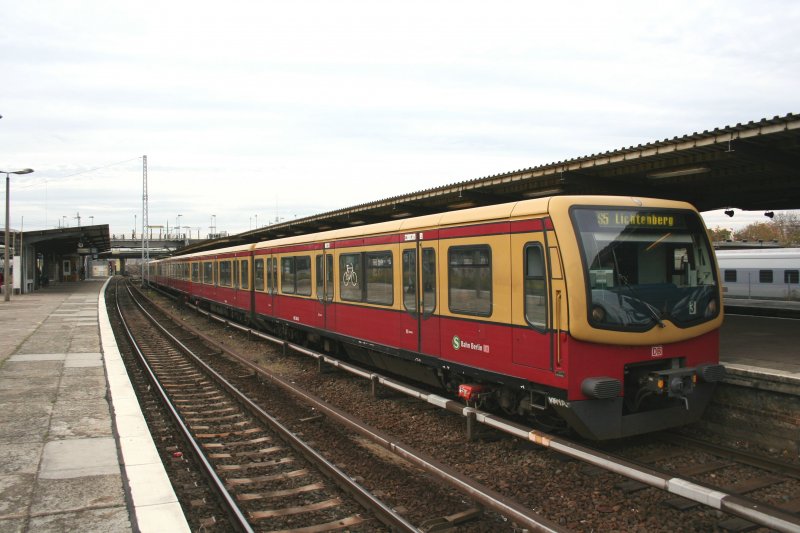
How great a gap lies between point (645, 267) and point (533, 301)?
1.28 meters

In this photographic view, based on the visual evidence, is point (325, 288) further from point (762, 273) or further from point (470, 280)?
point (762, 273)

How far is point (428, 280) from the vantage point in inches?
341

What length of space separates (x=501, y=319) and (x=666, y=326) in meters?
1.76

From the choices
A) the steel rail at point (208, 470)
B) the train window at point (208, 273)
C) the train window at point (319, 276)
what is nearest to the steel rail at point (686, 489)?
the steel rail at point (208, 470)

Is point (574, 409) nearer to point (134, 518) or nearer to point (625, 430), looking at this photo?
point (625, 430)

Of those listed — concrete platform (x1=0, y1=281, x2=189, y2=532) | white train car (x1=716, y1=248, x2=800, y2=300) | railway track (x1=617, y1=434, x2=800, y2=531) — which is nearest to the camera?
concrete platform (x1=0, y1=281, x2=189, y2=532)

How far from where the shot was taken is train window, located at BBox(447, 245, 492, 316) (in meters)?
7.38

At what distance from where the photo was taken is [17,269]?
36.9 meters

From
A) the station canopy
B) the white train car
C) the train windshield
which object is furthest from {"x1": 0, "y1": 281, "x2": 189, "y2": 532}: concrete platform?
the white train car

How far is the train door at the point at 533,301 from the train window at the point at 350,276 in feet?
14.4

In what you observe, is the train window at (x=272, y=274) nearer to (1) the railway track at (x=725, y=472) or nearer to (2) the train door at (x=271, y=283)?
(2) the train door at (x=271, y=283)

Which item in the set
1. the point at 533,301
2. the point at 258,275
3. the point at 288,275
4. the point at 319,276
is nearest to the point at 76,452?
the point at 533,301

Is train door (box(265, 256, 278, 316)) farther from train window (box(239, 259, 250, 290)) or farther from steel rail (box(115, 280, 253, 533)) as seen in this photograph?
steel rail (box(115, 280, 253, 533))

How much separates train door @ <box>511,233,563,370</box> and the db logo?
1121 mm
